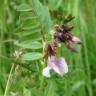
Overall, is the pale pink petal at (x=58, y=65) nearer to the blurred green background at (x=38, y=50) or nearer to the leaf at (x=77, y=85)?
the blurred green background at (x=38, y=50)

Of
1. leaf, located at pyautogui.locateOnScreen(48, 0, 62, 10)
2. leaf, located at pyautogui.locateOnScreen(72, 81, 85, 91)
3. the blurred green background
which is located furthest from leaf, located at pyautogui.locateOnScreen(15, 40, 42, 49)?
leaf, located at pyautogui.locateOnScreen(72, 81, 85, 91)

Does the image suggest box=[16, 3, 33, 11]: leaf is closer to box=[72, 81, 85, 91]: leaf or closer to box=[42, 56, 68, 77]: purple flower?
box=[42, 56, 68, 77]: purple flower

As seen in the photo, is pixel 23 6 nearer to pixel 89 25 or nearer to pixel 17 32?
pixel 17 32

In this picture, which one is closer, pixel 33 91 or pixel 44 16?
pixel 44 16

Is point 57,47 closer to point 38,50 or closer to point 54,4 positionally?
point 38,50

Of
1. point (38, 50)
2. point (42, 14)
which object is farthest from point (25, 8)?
point (38, 50)

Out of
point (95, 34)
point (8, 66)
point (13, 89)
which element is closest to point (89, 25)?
point (95, 34)
